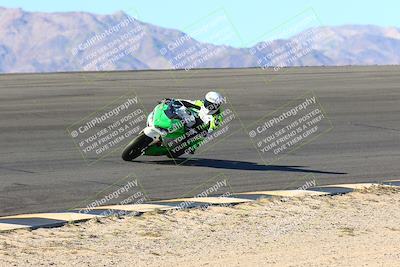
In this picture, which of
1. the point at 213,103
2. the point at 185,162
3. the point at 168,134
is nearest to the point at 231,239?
the point at 213,103

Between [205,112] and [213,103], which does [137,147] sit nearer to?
[205,112]

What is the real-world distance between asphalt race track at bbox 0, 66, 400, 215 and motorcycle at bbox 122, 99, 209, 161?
27cm

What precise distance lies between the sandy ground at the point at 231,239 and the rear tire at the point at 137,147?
3528mm

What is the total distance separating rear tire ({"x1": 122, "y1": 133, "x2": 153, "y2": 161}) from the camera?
1481cm

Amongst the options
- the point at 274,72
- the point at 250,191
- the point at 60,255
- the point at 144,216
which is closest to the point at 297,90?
the point at 274,72

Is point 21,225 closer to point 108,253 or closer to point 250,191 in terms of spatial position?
point 108,253

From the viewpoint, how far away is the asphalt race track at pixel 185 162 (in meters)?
12.9

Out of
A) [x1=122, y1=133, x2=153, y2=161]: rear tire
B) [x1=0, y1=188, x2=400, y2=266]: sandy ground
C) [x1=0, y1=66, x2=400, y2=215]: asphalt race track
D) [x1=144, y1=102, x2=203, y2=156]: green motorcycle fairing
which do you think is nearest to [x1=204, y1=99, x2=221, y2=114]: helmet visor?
[x1=144, y1=102, x2=203, y2=156]: green motorcycle fairing

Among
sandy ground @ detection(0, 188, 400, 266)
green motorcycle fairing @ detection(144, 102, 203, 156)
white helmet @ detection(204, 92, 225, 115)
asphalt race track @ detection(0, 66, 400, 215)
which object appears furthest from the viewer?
green motorcycle fairing @ detection(144, 102, 203, 156)

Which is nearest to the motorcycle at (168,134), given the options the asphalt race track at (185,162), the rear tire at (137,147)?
the rear tire at (137,147)

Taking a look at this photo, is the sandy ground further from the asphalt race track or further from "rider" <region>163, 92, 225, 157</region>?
"rider" <region>163, 92, 225, 157</region>

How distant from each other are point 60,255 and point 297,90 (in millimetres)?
28140

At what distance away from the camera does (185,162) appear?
50.4 feet

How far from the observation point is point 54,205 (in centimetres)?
1149
